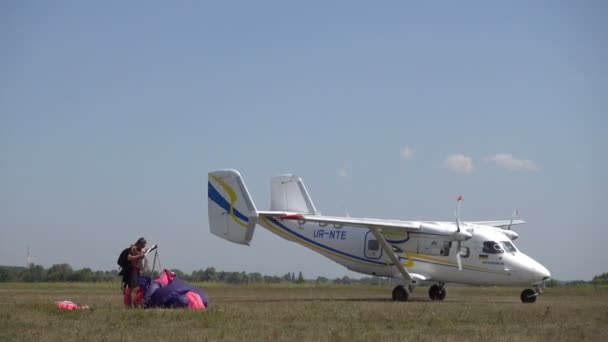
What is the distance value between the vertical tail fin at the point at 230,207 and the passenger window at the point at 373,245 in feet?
17.2

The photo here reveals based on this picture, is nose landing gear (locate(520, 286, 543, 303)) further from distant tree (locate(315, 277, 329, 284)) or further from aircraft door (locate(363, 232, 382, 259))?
distant tree (locate(315, 277, 329, 284))

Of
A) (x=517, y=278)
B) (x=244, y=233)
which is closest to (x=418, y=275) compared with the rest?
(x=517, y=278)

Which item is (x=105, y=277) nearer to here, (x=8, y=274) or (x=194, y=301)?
(x=8, y=274)

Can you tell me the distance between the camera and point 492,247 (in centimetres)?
3027

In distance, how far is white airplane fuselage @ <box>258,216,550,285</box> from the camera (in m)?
30.0

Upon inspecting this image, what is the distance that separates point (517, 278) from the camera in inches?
1176

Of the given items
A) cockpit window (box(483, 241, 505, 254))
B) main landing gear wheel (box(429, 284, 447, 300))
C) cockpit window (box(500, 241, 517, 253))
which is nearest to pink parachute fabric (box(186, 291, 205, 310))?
cockpit window (box(483, 241, 505, 254))

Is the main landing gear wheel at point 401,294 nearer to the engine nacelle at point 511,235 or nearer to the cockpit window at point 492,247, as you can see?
the cockpit window at point 492,247

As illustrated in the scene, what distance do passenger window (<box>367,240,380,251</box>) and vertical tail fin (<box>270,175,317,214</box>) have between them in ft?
14.0

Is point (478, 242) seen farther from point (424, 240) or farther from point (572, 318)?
point (572, 318)

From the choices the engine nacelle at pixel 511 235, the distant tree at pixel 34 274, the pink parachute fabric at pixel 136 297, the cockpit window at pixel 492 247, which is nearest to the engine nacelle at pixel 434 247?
the cockpit window at pixel 492 247

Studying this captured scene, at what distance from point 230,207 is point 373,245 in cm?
615

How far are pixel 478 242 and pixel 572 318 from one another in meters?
10.5

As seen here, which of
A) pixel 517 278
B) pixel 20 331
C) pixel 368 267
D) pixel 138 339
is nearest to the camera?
pixel 138 339
